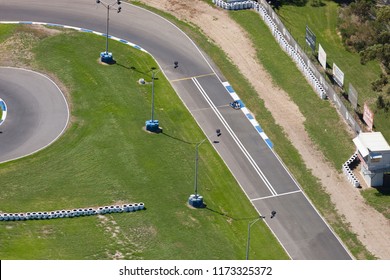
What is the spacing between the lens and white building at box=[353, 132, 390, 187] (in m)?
149

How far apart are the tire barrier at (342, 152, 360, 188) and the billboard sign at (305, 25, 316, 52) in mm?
23899

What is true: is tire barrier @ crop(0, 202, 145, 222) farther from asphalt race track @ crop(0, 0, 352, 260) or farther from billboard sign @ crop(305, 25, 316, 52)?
A: billboard sign @ crop(305, 25, 316, 52)

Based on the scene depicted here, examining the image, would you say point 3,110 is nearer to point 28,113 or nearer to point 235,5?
point 28,113

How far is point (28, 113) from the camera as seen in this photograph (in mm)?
159875

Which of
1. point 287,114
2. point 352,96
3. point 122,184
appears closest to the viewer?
point 122,184

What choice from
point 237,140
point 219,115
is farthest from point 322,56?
point 237,140

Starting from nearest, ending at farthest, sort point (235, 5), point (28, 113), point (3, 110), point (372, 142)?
point (372, 142) → point (28, 113) → point (3, 110) → point (235, 5)

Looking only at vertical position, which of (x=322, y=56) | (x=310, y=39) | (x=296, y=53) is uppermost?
(x=310, y=39)

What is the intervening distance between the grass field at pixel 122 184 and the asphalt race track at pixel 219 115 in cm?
189

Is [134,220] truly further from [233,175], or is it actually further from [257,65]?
[257,65]

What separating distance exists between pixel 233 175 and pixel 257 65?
81.3 ft

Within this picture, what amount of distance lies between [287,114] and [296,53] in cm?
1342

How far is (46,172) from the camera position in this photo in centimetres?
14838

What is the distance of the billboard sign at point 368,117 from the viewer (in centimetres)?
A: 15838
